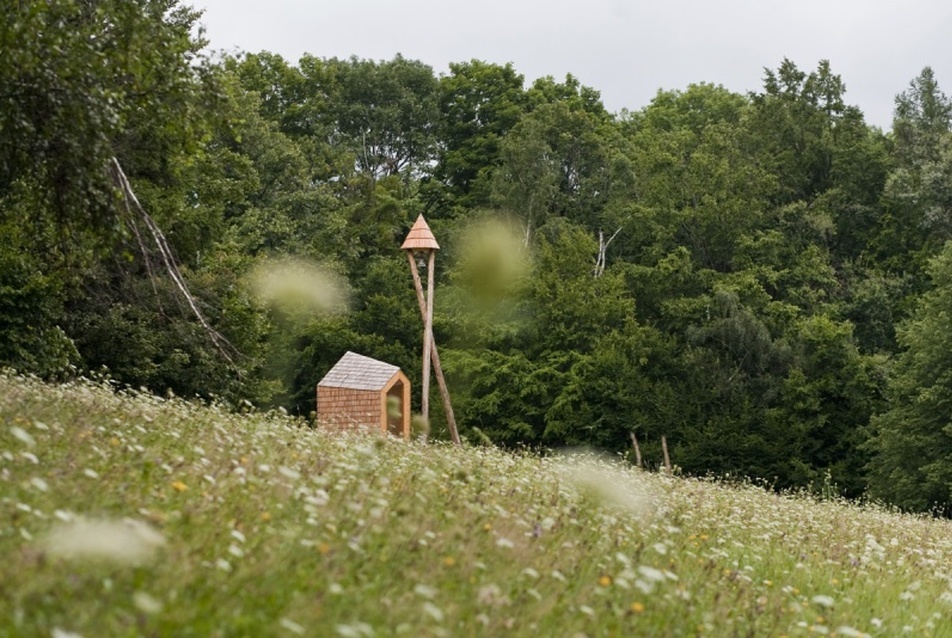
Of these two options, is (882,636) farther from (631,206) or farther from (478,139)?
(478,139)

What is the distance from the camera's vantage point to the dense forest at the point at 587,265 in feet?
128

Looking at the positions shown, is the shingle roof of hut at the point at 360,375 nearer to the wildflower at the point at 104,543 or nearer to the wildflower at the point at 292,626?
the wildflower at the point at 104,543

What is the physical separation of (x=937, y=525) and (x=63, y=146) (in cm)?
1403

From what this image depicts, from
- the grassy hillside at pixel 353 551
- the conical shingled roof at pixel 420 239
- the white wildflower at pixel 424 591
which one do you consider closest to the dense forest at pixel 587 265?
the conical shingled roof at pixel 420 239

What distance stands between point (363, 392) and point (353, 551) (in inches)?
793

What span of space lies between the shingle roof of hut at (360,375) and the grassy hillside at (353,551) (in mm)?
14357

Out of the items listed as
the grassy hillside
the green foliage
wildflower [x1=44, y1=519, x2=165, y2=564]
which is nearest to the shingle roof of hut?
the grassy hillside

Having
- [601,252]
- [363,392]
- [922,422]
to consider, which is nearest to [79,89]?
[363,392]

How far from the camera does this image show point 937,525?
18.8m

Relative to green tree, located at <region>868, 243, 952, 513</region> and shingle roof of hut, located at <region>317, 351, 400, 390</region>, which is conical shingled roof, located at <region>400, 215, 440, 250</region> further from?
green tree, located at <region>868, 243, 952, 513</region>

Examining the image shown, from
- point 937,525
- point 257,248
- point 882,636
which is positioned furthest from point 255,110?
point 882,636

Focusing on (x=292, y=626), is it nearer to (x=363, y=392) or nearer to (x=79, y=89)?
(x=79, y=89)

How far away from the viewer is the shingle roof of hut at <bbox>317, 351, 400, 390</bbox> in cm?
2706

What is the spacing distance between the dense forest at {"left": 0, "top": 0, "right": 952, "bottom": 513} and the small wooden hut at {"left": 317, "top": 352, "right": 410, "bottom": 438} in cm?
514
